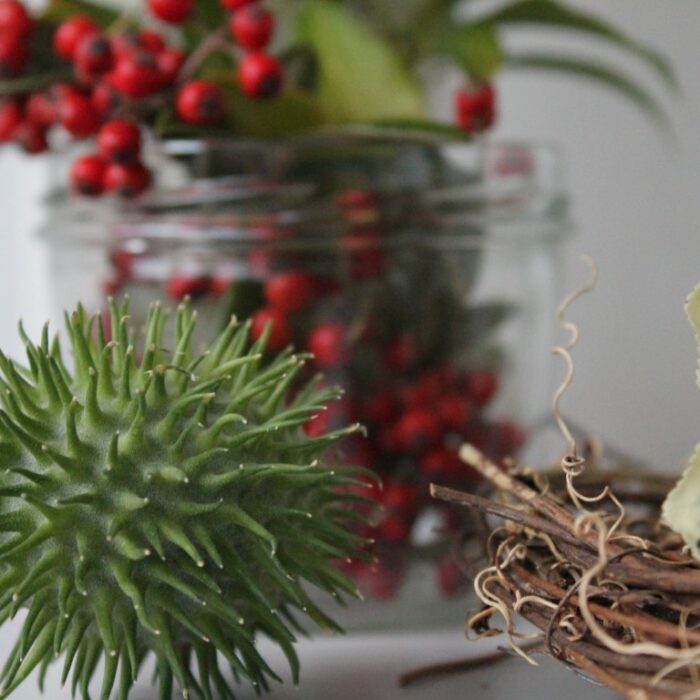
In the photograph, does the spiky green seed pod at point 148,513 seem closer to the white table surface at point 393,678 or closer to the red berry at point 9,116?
the white table surface at point 393,678

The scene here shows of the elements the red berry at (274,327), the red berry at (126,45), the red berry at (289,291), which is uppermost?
the red berry at (126,45)

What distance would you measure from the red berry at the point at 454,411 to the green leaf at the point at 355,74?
14 centimetres

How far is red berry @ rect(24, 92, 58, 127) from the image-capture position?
0.51m

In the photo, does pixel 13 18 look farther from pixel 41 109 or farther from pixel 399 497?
pixel 399 497

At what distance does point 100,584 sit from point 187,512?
3 cm

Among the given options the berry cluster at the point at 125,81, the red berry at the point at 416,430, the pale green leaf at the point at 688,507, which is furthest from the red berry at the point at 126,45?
the pale green leaf at the point at 688,507

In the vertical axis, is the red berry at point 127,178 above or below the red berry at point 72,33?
below

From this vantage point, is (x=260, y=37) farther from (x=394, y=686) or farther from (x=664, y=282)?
(x=664, y=282)

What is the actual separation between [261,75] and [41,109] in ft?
0.40

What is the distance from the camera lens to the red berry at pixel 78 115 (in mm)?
489

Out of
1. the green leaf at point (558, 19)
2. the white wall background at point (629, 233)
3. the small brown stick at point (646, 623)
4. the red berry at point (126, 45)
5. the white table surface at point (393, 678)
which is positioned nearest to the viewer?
the small brown stick at point (646, 623)

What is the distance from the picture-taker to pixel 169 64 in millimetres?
481

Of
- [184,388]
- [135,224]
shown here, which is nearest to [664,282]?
[135,224]

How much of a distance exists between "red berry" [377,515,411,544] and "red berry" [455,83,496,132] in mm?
199
